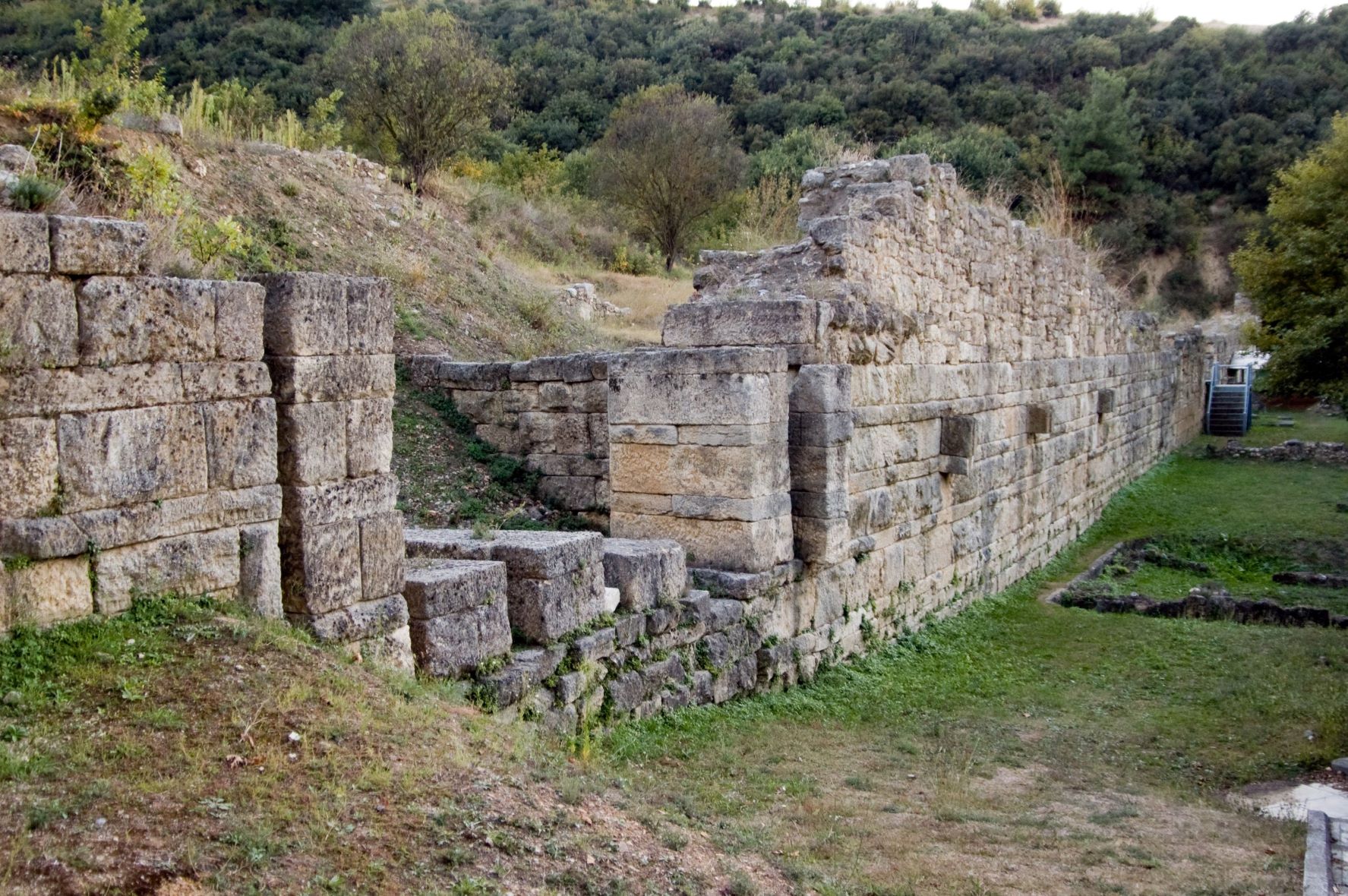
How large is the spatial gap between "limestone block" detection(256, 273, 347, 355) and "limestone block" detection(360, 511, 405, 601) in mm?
789

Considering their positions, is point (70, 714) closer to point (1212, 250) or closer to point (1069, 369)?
point (1069, 369)

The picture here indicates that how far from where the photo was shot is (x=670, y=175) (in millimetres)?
25188

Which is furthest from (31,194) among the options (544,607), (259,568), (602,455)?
(602,455)

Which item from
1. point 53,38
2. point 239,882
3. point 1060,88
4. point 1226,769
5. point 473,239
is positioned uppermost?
point 1060,88

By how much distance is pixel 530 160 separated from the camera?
29.0 m

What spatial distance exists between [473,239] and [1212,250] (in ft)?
116

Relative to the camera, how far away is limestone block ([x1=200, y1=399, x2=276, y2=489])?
4344mm

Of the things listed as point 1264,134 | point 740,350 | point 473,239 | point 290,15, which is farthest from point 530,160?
point 1264,134

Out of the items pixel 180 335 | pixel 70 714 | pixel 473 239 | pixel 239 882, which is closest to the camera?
pixel 239 882

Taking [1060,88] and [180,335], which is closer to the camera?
Answer: [180,335]

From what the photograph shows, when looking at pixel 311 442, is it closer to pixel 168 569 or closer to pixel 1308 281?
pixel 168 569

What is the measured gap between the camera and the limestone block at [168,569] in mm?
3984

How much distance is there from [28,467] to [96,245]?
2.68ft

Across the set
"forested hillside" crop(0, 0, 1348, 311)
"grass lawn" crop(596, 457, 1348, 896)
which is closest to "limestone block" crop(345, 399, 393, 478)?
"grass lawn" crop(596, 457, 1348, 896)
